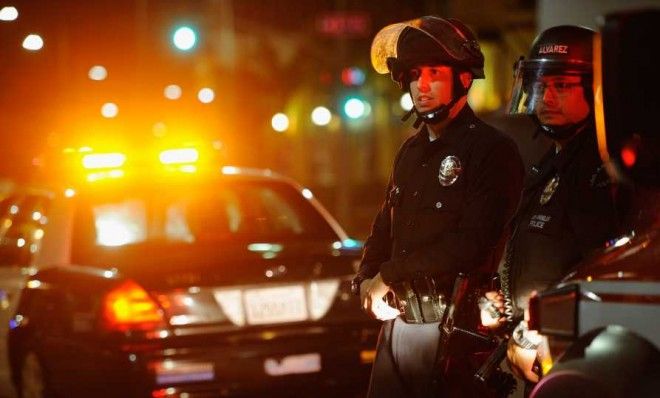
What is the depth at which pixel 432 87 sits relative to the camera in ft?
15.7

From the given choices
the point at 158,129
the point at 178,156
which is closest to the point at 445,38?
the point at 178,156

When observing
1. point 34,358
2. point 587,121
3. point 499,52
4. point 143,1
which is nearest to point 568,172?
point 587,121

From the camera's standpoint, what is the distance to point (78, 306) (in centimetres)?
718

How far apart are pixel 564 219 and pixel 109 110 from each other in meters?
20.9

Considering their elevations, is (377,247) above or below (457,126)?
below

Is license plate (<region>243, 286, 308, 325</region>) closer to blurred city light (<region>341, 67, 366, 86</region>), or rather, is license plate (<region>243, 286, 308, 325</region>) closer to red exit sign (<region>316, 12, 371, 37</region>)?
red exit sign (<region>316, 12, 371, 37</region>)

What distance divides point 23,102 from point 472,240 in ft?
61.1

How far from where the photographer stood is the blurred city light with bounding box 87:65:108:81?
76.9ft

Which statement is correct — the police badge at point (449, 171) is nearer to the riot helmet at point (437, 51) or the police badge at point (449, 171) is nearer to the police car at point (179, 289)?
the riot helmet at point (437, 51)

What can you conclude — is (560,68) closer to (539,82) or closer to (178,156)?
(539,82)

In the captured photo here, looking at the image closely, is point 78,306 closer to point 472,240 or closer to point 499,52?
point 472,240

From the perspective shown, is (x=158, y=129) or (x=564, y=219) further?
(x=158, y=129)

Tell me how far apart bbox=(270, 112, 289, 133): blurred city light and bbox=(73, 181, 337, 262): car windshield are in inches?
1368

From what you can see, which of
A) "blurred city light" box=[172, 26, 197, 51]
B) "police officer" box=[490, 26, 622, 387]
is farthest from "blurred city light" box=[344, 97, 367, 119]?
"police officer" box=[490, 26, 622, 387]
